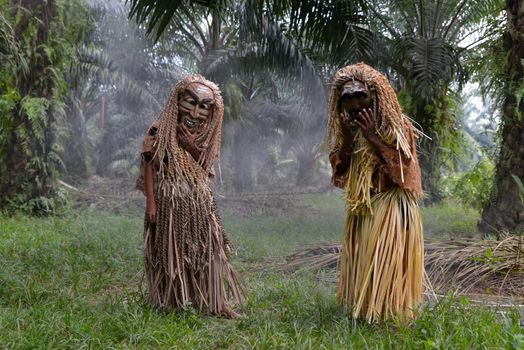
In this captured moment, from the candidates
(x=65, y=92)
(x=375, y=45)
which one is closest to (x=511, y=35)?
(x=375, y=45)

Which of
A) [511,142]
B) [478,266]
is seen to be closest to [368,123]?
[478,266]

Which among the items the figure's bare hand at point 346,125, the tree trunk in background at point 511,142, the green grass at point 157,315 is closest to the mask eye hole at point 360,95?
the figure's bare hand at point 346,125

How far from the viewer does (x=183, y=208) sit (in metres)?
Answer: 3.51

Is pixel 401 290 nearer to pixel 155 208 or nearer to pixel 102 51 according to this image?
pixel 155 208

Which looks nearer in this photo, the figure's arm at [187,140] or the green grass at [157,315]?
the green grass at [157,315]

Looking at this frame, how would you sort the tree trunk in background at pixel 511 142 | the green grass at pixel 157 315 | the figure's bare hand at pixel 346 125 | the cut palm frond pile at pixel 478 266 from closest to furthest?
the green grass at pixel 157 315 < the figure's bare hand at pixel 346 125 < the cut palm frond pile at pixel 478 266 < the tree trunk in background at pixel 511 142

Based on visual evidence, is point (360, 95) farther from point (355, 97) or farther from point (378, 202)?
point (378, 202)

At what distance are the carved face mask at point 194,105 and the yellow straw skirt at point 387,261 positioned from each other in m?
1.18

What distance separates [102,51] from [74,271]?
10359 millimetres

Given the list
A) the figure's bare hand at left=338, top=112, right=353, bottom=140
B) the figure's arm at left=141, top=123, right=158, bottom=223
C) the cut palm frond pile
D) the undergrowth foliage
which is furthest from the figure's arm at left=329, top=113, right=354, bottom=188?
the undergrowth foliage

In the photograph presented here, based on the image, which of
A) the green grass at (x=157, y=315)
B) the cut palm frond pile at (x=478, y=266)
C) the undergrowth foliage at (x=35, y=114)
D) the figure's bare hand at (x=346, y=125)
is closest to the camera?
the green grass at (x=157, y=315)

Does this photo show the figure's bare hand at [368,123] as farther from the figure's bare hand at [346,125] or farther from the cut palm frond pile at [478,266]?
the cut palm frond pile at [478,266]

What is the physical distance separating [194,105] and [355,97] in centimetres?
103

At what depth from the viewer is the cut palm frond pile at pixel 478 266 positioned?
422cm
